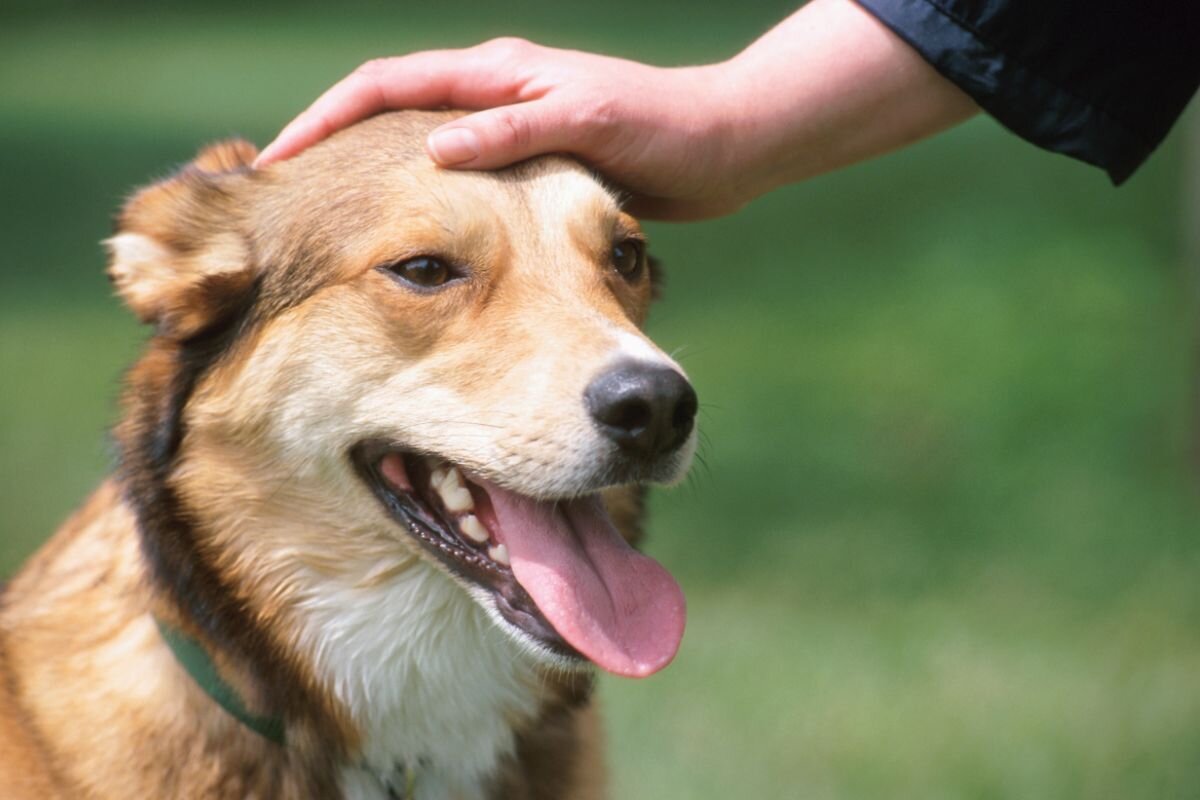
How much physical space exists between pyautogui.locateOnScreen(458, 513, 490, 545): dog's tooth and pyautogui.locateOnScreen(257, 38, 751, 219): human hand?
703mm

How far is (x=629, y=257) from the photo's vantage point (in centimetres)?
338

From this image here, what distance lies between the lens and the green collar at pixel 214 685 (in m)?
3.02

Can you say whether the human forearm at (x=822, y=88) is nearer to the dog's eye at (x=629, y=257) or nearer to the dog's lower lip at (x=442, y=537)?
the dog's eye at (x=629, y=257)

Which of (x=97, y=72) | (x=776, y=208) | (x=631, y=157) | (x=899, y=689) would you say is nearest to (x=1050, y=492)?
(x=899, y=689)

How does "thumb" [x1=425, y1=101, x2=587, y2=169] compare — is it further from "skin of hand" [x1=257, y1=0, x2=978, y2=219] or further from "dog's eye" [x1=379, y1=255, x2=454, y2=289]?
"dog's eye" [x1=379, y1=255, x2=454, y2=289]

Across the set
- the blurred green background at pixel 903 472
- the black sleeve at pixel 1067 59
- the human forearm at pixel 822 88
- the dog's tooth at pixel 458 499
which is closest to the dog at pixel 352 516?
the dog's tooth at pixel 458 499

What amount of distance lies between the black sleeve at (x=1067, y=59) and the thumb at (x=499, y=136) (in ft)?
2.55

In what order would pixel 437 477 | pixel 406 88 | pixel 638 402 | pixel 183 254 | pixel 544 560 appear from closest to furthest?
pixel 638 402, pixel 544 560, pixel 437 477, pixel 183 254, pixel 406 88

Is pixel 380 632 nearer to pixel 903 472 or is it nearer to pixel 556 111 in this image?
pixel 556 111

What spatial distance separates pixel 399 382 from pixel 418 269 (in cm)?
23

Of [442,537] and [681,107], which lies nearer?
[442,537]

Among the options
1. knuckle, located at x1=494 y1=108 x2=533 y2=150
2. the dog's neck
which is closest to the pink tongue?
the dog's neck

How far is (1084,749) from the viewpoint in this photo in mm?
4980

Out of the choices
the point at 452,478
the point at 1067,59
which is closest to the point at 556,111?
the point at 452,478
